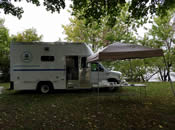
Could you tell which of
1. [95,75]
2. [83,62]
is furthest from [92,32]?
[95,75]

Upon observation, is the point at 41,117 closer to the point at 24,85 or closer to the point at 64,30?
the point at 24,85

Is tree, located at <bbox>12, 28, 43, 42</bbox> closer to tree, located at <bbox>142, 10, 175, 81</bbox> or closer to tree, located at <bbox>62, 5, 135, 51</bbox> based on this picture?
tree, located at <bbox>62, 5, 135, 51</bbox>

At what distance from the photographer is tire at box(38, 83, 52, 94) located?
733cm

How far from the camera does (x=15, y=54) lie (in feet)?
22.7

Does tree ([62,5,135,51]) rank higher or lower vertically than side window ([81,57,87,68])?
higher

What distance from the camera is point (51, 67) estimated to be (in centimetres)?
715

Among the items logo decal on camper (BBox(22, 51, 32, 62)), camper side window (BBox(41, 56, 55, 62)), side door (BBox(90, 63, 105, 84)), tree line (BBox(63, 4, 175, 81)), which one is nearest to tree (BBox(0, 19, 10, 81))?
tree line (BBox(63, 4, 175, 81))

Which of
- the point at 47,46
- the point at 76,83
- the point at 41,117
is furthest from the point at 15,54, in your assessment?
the point at 41,117

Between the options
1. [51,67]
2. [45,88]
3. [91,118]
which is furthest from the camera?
[45,88]

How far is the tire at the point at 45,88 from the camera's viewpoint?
7.33 meters

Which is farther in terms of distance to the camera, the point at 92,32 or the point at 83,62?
the point at 92,32

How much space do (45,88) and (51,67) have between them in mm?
1287

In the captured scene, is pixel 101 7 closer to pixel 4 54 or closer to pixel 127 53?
pixel 127 53

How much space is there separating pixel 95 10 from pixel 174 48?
546 inches
